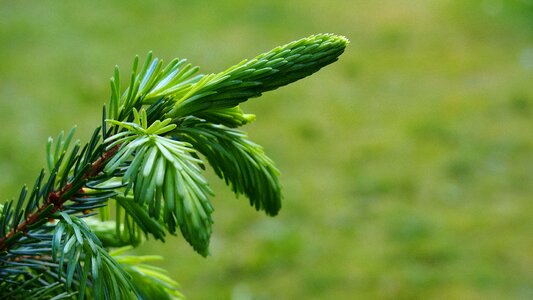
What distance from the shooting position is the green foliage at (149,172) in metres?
0.53

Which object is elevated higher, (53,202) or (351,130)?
(351,130)

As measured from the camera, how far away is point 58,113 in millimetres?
4555

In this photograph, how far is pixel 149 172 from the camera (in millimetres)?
523

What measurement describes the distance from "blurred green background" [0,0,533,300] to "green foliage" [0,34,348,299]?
1773mm

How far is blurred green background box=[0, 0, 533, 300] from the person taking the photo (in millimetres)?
3439

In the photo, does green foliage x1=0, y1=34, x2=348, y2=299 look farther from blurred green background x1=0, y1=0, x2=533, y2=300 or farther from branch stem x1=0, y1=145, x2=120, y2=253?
blurred green background x1=0, y1=0, x2=533, y2=300

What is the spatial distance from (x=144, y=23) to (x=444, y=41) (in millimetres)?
2258

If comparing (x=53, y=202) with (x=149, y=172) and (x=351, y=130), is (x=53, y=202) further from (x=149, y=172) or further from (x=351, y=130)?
(x=351, y=130)

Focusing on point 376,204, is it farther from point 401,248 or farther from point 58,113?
point 58,113

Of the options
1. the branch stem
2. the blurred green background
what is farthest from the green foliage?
the blurred green background

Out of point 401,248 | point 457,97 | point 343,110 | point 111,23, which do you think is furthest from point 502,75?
point 111,23

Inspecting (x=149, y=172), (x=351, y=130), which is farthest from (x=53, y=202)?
(x=351, y=130)

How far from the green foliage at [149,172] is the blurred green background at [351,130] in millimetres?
1773

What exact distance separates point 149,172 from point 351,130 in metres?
4.14
